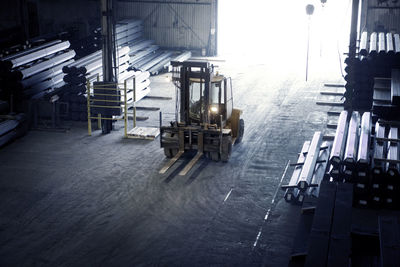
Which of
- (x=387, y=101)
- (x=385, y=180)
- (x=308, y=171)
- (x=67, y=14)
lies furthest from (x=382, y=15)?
(x=385, y=180)

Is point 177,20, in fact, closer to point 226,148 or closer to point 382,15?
point 382,15

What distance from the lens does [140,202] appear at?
12.1 m

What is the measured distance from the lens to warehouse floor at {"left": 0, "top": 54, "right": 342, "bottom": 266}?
984 cm

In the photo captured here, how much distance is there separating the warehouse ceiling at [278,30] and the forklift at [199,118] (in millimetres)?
17402

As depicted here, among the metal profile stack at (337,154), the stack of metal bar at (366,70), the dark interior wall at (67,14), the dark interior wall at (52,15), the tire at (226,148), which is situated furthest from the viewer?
the dark interior wall at (67,14)

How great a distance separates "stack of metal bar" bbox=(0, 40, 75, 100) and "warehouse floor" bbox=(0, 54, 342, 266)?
231cm

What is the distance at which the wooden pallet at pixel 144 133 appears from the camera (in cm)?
1667

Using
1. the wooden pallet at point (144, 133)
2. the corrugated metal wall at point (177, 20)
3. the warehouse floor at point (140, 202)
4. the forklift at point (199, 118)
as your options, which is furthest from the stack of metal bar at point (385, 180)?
the corrugated metal wall at point (177, 20)

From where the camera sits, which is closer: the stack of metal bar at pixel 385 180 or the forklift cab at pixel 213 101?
the stack of metal bar at pixel 385 180

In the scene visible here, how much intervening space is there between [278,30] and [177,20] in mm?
9317

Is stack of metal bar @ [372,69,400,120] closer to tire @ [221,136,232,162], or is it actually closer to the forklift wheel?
tire @ [221,136,232,162]

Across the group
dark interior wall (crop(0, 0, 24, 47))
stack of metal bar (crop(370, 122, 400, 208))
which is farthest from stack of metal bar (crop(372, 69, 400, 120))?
dark interior wall (crop(0, 0, 24, 47))

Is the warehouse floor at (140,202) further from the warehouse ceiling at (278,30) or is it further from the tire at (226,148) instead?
the warehouse ceiling at (278,30)

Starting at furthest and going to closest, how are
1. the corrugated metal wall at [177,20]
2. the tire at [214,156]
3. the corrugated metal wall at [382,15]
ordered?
the corrugated metal wall at [177,20] < the corrugated metal wall at [382,15] < the tire at [214,156]
